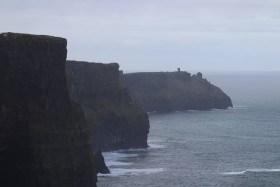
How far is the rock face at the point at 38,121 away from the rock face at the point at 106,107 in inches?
2154

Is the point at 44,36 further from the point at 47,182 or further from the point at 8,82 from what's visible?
the point at 47,182

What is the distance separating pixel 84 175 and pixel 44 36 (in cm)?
1891

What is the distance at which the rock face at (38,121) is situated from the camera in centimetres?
8544

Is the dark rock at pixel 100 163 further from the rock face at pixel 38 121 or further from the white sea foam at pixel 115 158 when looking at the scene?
the rock face at pixel 38 121

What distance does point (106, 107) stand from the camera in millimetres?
155500

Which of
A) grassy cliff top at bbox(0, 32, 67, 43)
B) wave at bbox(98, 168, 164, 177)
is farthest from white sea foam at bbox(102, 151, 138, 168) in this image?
grassy cliff top at bbox(0, 32, 67, 43)

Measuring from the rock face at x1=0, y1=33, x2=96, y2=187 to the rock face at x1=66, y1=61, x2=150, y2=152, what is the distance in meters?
→ 54.7

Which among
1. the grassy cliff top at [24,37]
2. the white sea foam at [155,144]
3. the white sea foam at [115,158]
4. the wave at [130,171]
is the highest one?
the grassy cliff top at [24,37]

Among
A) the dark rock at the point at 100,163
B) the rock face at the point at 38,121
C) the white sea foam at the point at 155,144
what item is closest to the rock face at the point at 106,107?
the white sea foam at the point at 155,144

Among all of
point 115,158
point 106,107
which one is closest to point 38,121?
point 115,158

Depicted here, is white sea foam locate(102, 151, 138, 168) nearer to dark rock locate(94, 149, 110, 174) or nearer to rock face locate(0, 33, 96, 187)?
dark rock locate(94, 149, 110, 174)

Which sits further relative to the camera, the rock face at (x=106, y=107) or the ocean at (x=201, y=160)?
the rock face at (x=106, y=107)

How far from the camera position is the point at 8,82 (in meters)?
85.9

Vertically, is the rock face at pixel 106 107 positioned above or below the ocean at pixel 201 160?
above
